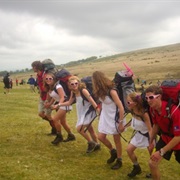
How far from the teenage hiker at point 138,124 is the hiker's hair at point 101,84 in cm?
→ 71

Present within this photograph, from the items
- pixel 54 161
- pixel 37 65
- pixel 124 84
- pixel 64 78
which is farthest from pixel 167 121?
pixel 37 65

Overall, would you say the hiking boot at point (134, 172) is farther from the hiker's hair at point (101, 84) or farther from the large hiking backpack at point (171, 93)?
the large hiking backpack at point (171, 93)

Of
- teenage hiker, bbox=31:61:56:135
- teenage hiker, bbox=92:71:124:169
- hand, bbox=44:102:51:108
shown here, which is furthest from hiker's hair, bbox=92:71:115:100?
teenage hiker, bbox=31:61:56:135

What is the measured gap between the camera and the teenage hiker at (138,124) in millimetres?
6726

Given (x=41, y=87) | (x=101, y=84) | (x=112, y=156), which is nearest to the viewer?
(x=101, y=84)

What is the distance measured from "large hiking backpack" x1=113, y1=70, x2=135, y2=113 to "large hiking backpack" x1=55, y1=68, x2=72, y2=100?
227 centimetres

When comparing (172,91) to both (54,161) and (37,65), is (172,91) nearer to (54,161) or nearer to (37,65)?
(54,161)

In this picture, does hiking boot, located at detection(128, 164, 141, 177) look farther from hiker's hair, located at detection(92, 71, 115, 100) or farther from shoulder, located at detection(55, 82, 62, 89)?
shoulder, located at detection(55, 82, 62, 89)

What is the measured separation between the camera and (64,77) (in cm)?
926

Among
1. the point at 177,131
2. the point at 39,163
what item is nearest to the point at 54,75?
the point at 39,163

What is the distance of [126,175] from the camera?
307 inches

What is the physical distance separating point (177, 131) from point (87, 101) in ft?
13.3

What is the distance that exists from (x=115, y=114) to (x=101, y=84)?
97cm

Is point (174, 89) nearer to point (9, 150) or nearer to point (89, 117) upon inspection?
point (89, 117)
